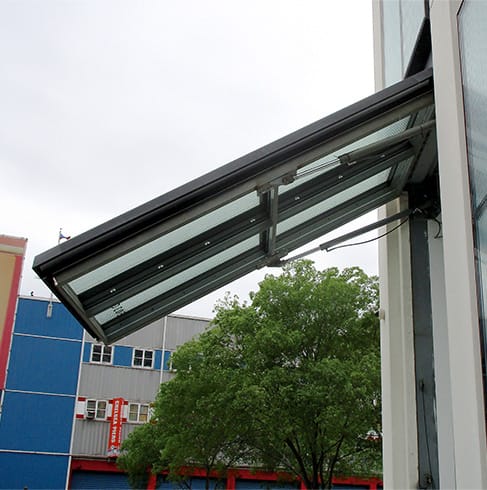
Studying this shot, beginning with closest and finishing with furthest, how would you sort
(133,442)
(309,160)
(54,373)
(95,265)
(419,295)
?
(95,265)
(309,160)
(419,295)
(133,442)
(54,373)

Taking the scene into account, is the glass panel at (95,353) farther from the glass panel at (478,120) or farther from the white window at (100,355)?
the glass panel at (478,120)

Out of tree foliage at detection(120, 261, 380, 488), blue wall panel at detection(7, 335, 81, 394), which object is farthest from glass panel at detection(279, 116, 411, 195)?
blue wall panel at detection(7, 335, 81, 394)

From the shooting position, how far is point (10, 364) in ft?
102

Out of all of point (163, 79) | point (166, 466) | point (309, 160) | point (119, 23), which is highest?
point (163, 79)

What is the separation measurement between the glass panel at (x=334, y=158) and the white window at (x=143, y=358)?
98.5ft

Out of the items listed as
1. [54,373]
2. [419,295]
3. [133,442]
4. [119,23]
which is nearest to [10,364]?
[54,373]

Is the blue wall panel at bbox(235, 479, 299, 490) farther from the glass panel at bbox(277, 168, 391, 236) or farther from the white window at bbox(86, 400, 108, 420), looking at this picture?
the glass panel at bbox(277, 168, 391, 236)

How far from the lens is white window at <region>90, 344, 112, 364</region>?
33125mm

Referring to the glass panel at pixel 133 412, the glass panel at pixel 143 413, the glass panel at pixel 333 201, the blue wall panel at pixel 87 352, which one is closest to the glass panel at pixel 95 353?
the blue wall panel at pixel 87 352

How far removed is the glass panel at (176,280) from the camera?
5.01 m

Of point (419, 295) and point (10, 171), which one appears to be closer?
point (419, 295)

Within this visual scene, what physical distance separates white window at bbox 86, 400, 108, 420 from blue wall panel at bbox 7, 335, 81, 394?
3.46 ft

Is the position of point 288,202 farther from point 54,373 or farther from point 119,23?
point 54,373

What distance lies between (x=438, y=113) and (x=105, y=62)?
21.7 m
